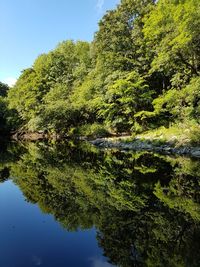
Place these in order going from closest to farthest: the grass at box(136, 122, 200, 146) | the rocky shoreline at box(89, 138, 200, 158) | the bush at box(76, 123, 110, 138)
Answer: the rocky shoreline at box(89, 138, 200, 158) < the grass at box(136, 122, 200, 146) < the bush at box(76, 123, 110, 138)

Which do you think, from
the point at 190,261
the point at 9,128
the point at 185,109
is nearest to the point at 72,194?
the point at 190,261

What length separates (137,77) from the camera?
2742cm

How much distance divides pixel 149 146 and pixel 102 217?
14.1m

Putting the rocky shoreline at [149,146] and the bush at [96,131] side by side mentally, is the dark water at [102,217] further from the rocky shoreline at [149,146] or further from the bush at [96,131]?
the bush at [96,131]

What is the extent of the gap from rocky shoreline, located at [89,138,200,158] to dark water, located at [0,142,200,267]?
3.79 m

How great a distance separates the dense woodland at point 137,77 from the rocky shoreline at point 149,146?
1.46 metres

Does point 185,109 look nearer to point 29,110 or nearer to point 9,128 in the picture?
point 29,110

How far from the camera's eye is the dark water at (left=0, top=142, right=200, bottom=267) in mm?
5383

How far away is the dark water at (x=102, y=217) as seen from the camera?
5.38 metres

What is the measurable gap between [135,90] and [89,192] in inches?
729

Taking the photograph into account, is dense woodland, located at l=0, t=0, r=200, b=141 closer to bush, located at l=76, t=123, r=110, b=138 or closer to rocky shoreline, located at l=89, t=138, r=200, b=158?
bush, located at l=76, t=123, r=110, b=138

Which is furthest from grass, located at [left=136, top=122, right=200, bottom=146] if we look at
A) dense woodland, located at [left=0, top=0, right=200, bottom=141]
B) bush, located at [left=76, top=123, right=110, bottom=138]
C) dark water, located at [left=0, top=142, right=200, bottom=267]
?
bush, located at [left=76, top=123, right=110, bottom=138]

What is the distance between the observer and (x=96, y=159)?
17156 millimetres

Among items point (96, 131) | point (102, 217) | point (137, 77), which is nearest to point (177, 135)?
point (137, 77)
